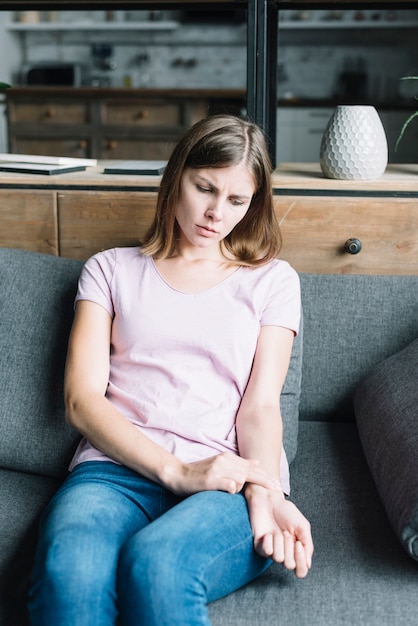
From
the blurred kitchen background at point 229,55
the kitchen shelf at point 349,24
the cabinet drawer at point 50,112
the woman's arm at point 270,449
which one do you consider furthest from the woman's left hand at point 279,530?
the kitchen shelf at point 349,24

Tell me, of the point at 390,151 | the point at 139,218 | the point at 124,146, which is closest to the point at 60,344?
the point at 139,218

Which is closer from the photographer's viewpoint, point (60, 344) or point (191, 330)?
point (191, 330)

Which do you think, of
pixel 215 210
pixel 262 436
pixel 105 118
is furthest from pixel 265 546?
pixel 105 118

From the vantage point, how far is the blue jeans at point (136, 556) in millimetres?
983

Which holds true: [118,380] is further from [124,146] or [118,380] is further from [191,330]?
[124,146]

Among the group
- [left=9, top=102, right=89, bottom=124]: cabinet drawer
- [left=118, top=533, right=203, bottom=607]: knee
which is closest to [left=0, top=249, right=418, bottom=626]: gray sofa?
[left=118, top=533, right=203, bottom=607]: knee

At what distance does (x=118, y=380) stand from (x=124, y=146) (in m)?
3.74

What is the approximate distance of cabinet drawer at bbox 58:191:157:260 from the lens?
177 cm

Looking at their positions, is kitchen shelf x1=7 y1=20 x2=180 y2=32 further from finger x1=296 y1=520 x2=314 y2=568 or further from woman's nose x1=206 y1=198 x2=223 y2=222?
finger x1=296 y1=520 x2=314 y2=568

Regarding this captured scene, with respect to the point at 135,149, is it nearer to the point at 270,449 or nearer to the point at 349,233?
the point at 349,233

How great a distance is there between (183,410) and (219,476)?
0.59 ft

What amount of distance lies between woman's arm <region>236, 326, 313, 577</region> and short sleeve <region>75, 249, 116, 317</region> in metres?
0.30

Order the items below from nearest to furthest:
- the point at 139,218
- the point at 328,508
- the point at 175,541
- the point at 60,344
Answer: the point at 175,541, the point at 328,508, the point at 60,344, the point at 139,218

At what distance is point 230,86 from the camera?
5582mm
